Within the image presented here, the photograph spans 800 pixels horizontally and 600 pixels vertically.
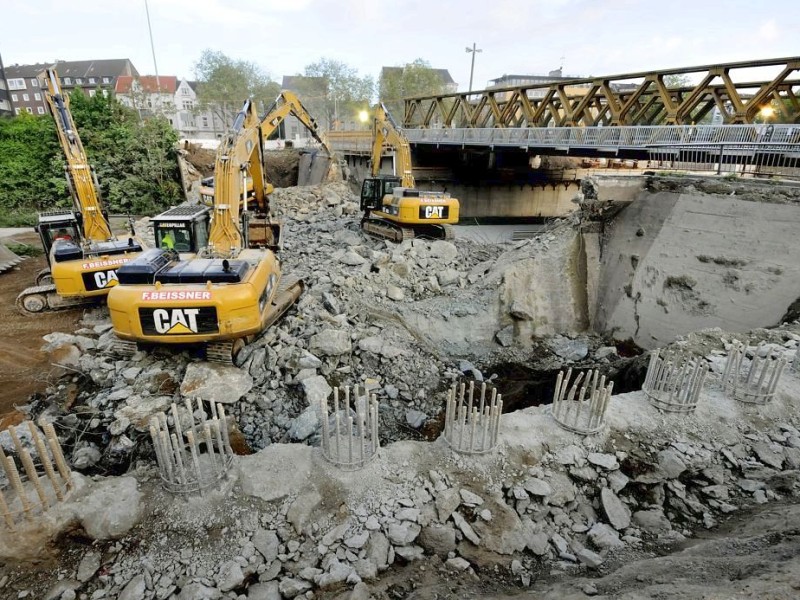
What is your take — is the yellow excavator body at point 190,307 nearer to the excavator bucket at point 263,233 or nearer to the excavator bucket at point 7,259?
the excavator bucket at point 263,233

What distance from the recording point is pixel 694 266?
11492mm

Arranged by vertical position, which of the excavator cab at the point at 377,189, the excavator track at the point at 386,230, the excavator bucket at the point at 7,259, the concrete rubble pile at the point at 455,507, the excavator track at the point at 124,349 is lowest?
the concrete rubble pile at the point at 455,507

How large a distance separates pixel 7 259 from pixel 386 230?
41.5ft

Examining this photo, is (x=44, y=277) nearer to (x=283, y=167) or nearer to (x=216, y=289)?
(x=216, y=289)

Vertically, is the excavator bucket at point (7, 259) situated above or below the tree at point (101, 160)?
below

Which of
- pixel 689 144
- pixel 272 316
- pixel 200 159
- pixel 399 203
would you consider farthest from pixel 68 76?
pixel 689 144

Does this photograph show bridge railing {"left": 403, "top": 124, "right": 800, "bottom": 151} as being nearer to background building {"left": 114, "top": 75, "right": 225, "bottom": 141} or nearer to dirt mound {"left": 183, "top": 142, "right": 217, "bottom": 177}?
dirt mound {"left": 183, "top": 142, "right": 217, "bottom": 177}

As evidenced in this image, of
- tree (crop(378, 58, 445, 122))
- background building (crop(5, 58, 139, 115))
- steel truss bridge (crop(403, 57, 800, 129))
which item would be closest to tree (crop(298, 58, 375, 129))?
tree (crop(378, 58, 445, 122))

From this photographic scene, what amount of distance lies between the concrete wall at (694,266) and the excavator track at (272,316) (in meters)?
9.23

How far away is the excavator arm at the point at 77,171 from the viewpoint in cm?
988

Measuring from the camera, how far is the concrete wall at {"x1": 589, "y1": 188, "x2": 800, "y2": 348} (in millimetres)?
10266

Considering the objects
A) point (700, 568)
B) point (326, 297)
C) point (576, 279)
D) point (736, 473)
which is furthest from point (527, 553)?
point (576, 279)

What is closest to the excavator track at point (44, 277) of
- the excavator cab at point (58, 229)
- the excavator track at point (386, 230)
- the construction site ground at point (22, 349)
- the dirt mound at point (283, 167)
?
the construction site ground at point (22, 349)

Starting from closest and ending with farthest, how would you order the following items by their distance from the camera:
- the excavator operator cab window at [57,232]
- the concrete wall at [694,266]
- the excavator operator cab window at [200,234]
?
the excavator operator cab window at [200,234], the concrete wall at [694,266], the excavator operator cab window at [57,232]
